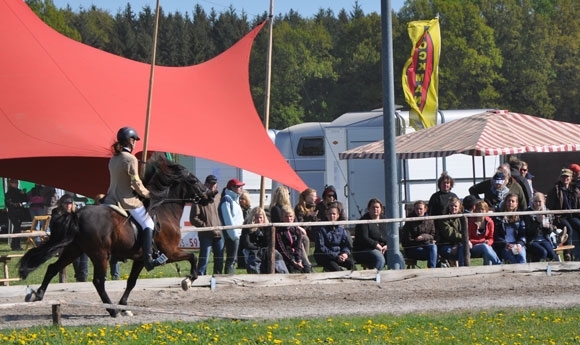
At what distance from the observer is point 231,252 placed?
18.0 meters

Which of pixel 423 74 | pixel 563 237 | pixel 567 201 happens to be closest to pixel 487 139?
pixel 567 201

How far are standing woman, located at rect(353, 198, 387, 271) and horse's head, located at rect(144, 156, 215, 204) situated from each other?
3.93 m

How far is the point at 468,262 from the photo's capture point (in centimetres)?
1814

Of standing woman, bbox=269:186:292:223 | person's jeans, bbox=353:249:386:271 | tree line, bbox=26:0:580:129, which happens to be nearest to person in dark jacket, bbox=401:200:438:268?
person's jeans, bbox=353:249:386:271

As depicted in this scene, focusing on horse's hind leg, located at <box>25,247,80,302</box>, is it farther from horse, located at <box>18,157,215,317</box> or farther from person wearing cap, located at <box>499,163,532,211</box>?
person wearing cap, located at <box>499,163,532,211</box>

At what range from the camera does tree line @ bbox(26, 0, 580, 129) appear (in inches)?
3095

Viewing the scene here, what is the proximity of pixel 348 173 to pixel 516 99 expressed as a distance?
54233 mm

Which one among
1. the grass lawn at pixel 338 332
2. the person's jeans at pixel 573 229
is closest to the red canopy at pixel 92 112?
the person's jeans at pixel 573 229

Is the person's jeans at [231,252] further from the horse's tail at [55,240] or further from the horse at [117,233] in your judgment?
the horse's tail at [55,240]

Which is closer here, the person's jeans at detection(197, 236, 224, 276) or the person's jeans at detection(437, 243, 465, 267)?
the person's jeans at detection(197, 236, 224, 276)

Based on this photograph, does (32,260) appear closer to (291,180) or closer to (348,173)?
(291,180)

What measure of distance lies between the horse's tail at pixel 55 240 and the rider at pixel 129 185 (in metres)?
0.54

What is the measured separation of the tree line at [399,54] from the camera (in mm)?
78625

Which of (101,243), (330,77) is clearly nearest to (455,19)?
(330,77)
